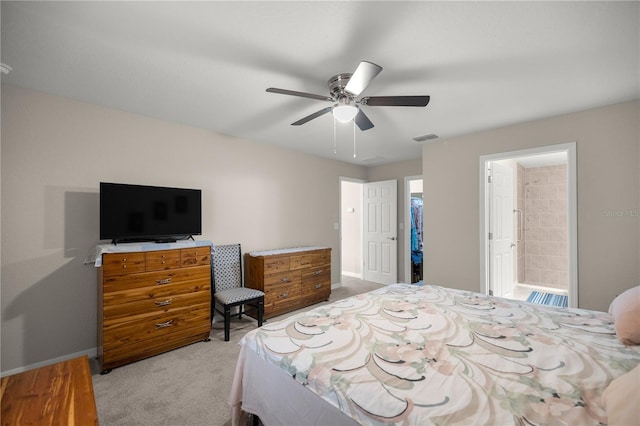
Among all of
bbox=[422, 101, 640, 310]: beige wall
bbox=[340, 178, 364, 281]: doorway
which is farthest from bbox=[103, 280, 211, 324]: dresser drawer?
bbox=[340, 178, 364, 281]: doorway

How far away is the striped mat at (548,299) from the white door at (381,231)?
2.27 meters

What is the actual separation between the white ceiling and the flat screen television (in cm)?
88

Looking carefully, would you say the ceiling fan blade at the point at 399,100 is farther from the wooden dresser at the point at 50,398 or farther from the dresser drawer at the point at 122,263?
the dresser drawer at the point at 122,263

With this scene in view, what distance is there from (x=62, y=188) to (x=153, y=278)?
1199mm

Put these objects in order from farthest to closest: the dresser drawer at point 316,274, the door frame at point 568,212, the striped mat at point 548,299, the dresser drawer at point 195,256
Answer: the striped mat at point 548,299
the dresser drawer at point 316,274
the door frame at point 568,212
the dresser drawer at point 195,256

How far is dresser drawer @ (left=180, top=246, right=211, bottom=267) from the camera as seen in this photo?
2781mm

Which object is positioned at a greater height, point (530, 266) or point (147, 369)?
point (530, 266)

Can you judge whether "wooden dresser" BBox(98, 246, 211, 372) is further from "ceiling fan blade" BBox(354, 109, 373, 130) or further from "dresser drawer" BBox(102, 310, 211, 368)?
"ceiling fan blade" BBox(354, 109, 373, 130)

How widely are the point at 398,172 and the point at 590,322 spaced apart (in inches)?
157

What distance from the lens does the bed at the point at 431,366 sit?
3.26 ft

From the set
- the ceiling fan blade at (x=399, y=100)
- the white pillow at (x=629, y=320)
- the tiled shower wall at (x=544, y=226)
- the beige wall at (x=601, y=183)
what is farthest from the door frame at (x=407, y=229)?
the white pillow at (x=629, y=320)

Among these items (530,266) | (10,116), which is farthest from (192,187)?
(530,266)

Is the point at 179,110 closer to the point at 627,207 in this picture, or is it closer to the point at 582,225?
the point at 582,225

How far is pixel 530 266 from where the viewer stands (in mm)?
5398
